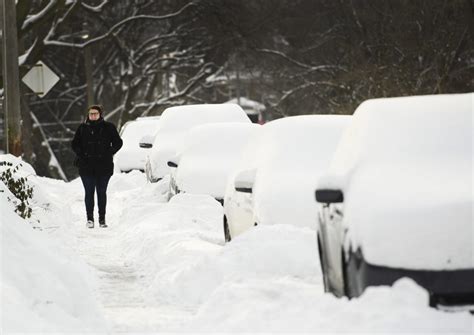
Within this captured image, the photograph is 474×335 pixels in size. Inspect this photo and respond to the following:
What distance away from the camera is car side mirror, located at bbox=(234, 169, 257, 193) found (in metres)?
11.6

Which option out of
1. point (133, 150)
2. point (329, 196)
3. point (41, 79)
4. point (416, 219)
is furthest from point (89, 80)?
point (416, 219)

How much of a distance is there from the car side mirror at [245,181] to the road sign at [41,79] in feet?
38.6

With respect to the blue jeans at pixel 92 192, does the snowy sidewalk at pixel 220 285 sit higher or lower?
higher

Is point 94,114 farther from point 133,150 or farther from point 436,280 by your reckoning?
point 133,150

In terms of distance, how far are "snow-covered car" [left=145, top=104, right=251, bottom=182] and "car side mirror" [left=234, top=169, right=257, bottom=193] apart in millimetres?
10282

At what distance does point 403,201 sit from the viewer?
761 cm

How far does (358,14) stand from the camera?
173 feet

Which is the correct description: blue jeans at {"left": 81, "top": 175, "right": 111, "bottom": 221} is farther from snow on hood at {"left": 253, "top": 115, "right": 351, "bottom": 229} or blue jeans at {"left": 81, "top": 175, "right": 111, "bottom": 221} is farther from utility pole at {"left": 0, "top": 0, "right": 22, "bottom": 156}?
snow on hood at {"left": 253, "top": 115, "right": 351, "bottom": 229}

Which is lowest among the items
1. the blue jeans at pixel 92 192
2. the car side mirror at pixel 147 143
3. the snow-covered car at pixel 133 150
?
the snow-covered car at pixel 133 150

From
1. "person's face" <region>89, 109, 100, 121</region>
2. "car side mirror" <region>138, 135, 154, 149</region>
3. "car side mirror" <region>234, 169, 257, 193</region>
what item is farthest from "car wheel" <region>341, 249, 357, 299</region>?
"car side mirror" <region>138, 135, 154, 149</region>

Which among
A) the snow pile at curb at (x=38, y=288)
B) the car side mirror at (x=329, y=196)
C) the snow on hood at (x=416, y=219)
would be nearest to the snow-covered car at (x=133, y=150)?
the snow pile at curb at (x=38, y=288)

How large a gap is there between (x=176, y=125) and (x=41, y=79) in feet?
8.39

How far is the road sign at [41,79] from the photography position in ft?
75.8

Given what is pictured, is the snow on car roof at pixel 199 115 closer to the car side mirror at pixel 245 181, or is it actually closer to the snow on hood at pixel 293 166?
the snow on hood at pixel 293 166
